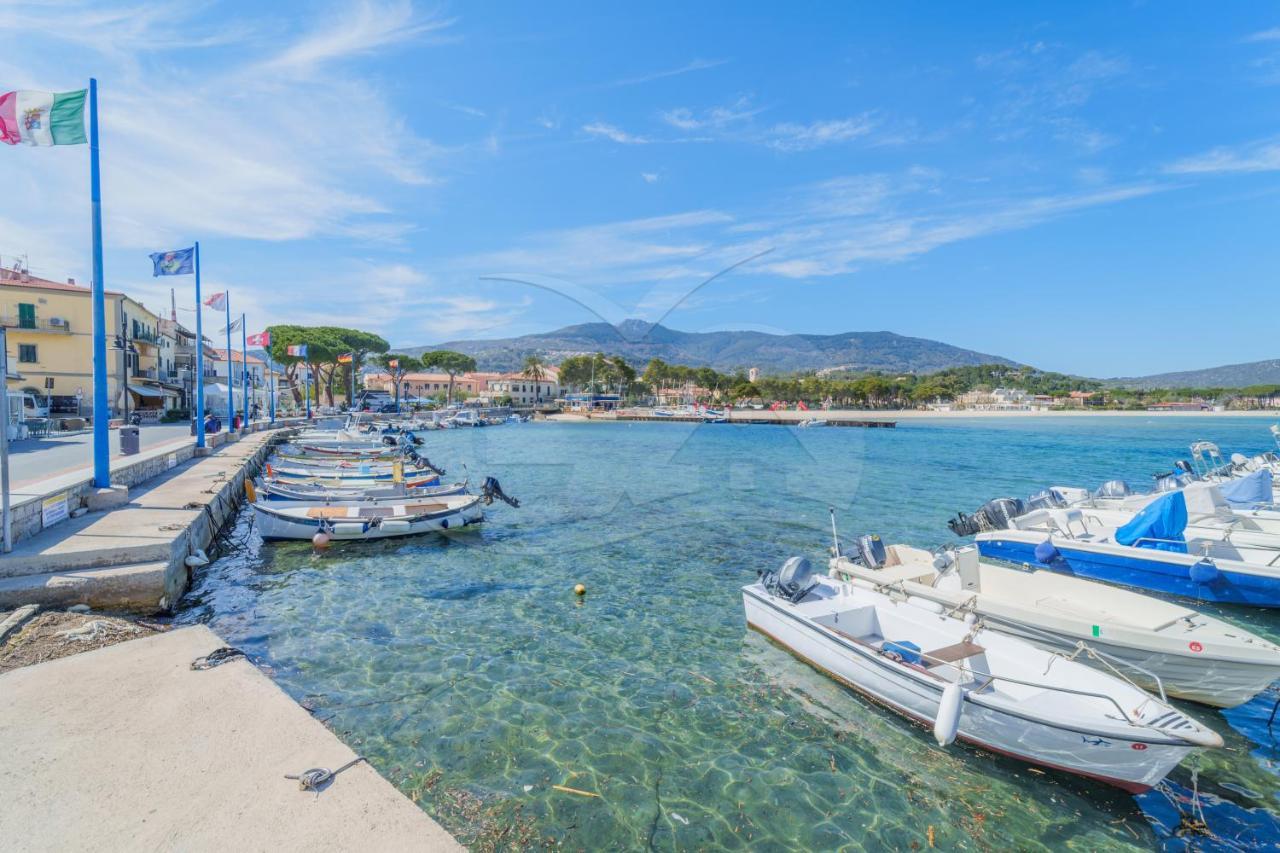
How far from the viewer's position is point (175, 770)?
4.37 meters

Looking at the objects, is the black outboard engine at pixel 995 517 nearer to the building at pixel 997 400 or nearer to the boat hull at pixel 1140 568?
the boat hull at pixel 1140 568

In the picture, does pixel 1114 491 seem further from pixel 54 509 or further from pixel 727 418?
pixel 727 418

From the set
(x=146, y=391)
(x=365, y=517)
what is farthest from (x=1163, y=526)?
(x=146, y=391)

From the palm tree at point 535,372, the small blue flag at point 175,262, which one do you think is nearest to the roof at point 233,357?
the palm tree at point 535,372

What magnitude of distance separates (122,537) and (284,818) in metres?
9.10

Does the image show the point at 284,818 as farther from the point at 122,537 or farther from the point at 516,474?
the point at 516,474

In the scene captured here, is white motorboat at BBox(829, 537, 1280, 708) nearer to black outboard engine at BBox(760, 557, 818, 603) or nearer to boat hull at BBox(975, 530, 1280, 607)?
black outboard engine at BBox(760, 557, 818, 603)

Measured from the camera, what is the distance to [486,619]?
10516 mm

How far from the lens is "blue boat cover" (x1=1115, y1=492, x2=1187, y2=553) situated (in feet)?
39.7

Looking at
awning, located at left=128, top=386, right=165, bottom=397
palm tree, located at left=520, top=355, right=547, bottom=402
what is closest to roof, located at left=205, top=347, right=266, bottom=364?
awning, located at left=128, top=386, right=165, bottom=397

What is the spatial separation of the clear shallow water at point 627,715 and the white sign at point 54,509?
2.56 metres

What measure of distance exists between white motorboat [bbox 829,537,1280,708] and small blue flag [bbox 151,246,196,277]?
21.5 metres

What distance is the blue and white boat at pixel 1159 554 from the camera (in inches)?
441

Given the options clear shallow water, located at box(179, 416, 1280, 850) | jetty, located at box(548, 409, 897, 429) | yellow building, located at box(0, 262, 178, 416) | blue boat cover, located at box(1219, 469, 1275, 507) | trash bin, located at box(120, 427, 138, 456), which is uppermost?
yellow building, located at box(0, 262, 178, 416)
